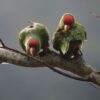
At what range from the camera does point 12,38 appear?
145 cm

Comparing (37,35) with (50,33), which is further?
(50,33)

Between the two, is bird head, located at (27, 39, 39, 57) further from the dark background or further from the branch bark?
the dark background

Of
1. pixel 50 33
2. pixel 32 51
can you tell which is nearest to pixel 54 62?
pixel 32 51

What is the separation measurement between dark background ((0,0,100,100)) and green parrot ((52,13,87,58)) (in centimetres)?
88

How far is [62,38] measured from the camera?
1.77 ft

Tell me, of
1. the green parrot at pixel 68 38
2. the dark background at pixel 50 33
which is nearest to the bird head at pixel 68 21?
the green parrot at pixel 68 38

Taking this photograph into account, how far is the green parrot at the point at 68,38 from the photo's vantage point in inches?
20.7

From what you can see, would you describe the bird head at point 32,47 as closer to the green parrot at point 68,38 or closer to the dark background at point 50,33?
the green parrot at point 68,38

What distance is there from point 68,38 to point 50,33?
0.86 meters

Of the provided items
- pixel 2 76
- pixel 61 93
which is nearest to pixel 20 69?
Result: pixel 2 76

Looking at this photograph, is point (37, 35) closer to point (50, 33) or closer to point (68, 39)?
point (68, 39)

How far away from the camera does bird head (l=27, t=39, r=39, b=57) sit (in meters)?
0.50

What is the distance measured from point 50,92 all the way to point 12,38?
0.32 meters

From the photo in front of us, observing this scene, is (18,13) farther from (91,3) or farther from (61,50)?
(61,50)
